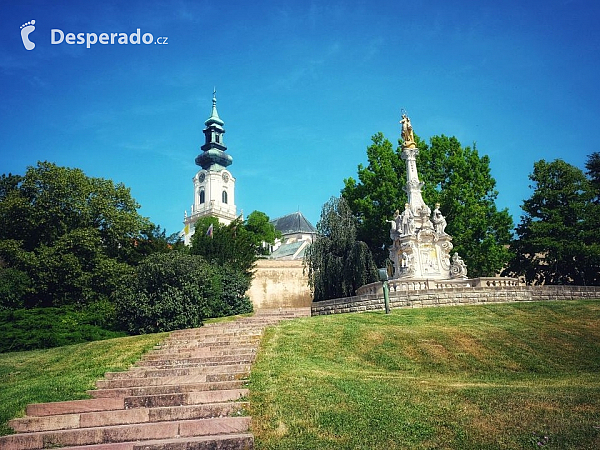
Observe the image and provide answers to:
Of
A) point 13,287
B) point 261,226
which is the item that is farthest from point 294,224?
point 13,287

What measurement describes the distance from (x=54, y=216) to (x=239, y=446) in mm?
25512

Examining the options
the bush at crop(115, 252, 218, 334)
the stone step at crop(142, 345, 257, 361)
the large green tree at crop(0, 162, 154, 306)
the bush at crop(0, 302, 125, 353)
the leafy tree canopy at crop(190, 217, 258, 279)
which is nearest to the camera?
the stone step at crop(142, 345, 257, 361)

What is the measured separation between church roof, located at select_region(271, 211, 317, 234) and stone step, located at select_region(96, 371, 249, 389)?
72.7 metres

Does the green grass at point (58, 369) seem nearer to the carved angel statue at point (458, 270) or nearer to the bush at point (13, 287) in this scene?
the bush at point (13, 287)

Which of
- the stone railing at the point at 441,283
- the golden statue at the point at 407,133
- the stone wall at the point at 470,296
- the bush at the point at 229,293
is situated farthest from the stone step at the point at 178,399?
the golden statue at the point at 407,133

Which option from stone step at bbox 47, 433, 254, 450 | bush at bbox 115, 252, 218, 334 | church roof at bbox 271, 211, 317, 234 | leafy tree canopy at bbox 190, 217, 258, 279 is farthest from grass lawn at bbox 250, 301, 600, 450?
church roof at bbox 271, 211, 317, 234

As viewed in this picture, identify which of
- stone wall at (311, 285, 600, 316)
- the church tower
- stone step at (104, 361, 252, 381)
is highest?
the church tower

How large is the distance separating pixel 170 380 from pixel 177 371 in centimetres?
82

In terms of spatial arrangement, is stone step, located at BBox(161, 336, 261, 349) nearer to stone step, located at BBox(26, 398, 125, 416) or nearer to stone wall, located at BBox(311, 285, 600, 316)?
stone step, located at BBox(26, 398, 125, 416)

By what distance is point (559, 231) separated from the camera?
29.1 metres

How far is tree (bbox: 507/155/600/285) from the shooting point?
93.4 ft

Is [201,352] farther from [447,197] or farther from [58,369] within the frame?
[447,197]

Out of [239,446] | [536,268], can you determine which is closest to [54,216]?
[239,446]

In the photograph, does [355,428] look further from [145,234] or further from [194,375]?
[145,234]
